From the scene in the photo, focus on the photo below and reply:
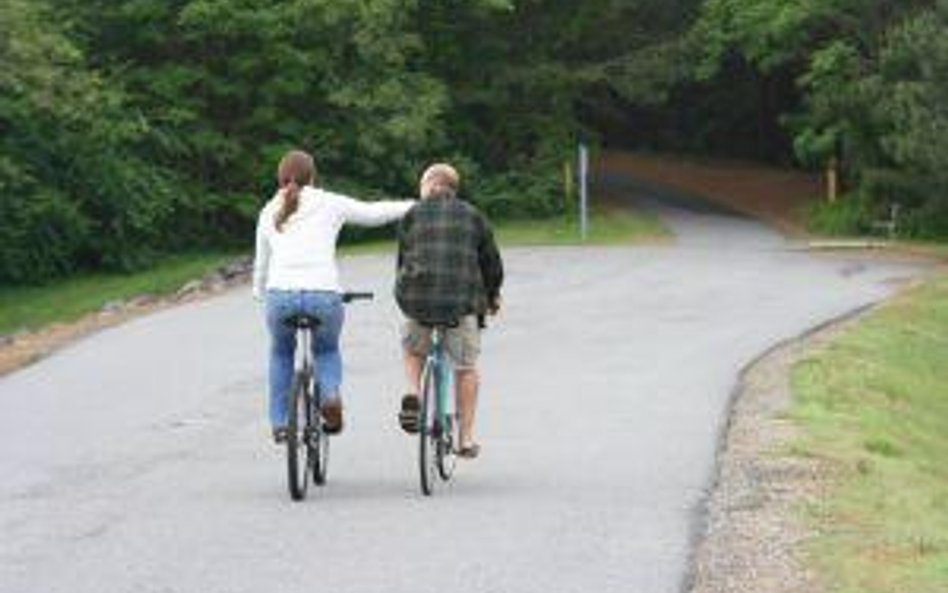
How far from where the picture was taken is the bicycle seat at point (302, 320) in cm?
1124

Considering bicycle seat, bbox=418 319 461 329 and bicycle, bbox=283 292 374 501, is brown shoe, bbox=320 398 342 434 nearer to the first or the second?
bicycle, bbox=283 292 374 501

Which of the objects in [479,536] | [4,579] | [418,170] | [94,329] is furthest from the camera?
[418,170]

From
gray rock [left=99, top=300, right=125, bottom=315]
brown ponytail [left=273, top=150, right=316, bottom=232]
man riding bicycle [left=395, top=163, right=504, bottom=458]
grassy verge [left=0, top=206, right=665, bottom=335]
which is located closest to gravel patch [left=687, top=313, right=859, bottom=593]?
man riding bicycle [left=395, top=163, right=504, bottom=458]

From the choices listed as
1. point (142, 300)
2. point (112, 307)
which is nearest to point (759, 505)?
point (112, 307)

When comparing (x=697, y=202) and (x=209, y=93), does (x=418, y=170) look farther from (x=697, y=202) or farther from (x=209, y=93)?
(x=697, y=202)

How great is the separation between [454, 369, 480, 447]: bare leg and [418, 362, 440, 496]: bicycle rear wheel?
0.81 feet

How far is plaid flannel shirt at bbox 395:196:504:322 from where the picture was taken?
445 inches

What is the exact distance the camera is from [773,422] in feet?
48.3

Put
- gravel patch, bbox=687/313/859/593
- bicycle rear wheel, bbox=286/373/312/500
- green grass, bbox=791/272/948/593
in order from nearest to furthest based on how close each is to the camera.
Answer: gravel patch, bbox=687/313/859/593
green grass, bbox=791/272/948/593
bicycle rear wheel, bbox=286/373/312/500

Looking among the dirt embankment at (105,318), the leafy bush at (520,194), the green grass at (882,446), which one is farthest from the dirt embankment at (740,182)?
the green grass at (882,446)

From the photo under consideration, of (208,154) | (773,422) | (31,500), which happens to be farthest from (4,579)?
(208,154)

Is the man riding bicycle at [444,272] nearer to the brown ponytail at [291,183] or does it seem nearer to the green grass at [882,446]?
the brown ponytail at [291,183]

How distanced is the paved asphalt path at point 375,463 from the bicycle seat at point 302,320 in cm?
101

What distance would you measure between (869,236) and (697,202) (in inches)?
418
